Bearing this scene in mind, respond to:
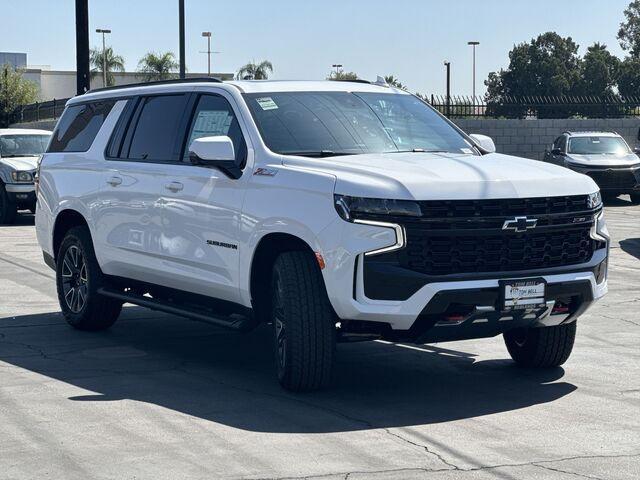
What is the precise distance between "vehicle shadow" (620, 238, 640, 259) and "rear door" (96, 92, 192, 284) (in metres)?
8.62

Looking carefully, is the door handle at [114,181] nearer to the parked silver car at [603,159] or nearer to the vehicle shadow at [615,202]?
the parked silver car at [603,159]

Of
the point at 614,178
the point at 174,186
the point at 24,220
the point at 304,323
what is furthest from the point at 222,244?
the point at 614,178

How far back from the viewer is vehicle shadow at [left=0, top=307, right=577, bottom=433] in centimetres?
717

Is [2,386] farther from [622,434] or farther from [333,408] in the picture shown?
[622,434]

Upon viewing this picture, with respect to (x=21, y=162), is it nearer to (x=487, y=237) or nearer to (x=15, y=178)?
(x=15, y=178)

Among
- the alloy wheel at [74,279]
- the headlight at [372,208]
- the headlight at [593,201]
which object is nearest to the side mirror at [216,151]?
the headlight at [372,208]

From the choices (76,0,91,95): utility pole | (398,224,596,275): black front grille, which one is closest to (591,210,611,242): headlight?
(398,224,596,275): black front grille

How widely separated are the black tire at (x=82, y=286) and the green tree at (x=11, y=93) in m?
54.0

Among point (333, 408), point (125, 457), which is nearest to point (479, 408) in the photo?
point (333, 408)

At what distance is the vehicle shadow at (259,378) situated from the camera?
717cm

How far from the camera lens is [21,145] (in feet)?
78.1

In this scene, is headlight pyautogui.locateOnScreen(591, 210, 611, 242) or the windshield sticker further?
the windshield sticker

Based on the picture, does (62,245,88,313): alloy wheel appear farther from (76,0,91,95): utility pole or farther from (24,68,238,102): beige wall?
(24,68,238,102): beige wall

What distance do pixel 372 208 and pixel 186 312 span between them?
210cm
